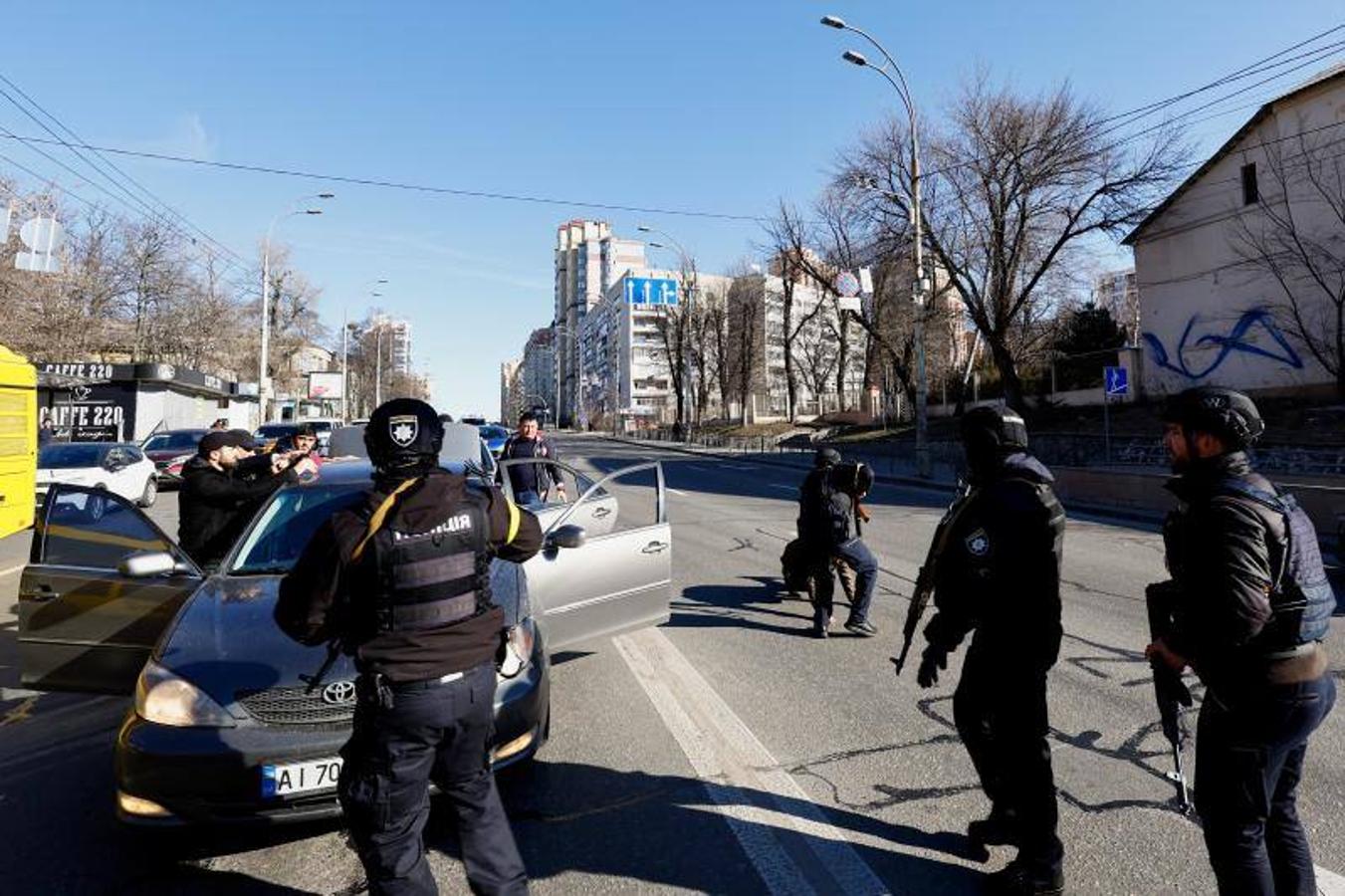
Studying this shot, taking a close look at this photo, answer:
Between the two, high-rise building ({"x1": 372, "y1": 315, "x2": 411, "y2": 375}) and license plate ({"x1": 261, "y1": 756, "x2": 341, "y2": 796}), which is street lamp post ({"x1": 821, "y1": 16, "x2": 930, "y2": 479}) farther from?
high-rise building ({"x1": 372, "y1": 315, "x2": 411, "y2": 375})

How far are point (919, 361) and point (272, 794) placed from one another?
22.1 metres

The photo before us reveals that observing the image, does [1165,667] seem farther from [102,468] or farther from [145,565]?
[102,468]

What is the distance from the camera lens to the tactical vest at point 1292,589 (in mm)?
2234

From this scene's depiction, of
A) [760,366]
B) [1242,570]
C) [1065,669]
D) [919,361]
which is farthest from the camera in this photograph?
[760,366]

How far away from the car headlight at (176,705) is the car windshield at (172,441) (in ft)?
72.1

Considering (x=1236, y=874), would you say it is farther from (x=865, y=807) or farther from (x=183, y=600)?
(x=183, y=600)


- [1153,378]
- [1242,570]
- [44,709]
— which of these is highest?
[1153,378]

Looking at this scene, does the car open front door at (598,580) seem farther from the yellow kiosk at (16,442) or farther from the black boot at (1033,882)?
the yellow kiosk at (16,442)

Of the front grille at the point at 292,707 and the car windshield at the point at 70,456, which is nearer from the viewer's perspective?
the front grille at the point at 292,707

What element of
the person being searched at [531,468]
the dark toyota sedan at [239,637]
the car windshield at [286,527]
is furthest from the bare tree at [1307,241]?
the car windshield at [286,527]

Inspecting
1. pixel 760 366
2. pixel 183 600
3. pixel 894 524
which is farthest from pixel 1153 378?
pixel 760 366

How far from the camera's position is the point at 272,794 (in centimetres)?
292

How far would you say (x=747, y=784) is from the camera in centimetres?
373

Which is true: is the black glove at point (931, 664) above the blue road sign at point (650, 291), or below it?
below
